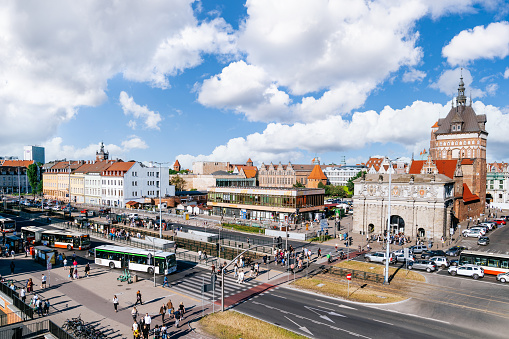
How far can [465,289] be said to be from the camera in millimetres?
33531

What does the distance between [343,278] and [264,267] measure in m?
9.93

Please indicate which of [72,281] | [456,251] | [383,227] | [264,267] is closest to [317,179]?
[383,227]

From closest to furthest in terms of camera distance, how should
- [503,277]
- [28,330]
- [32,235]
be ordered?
[28,330]
[503,277]
[32,235]

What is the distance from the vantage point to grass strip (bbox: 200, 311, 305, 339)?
22.6 metres

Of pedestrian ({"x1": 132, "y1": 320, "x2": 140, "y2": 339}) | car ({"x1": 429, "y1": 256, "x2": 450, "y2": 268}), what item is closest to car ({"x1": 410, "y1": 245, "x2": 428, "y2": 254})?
car ({"x1": 429, "y1": 256, "x2": 450, "y2": 268})

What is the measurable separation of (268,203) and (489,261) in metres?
46.0

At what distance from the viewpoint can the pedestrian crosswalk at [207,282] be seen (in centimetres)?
3198

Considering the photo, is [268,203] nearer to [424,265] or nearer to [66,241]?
[424,265]

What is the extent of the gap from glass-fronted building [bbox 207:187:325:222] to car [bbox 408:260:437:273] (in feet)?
104

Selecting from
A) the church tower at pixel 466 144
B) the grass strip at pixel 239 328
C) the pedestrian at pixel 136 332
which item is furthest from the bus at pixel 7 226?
the church tower at pixel 466 144

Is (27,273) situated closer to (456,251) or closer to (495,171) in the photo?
(456,251)

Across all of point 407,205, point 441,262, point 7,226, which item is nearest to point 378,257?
point 441,262

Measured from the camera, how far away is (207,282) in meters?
35.4

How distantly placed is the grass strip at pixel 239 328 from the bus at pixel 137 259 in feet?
40.5
